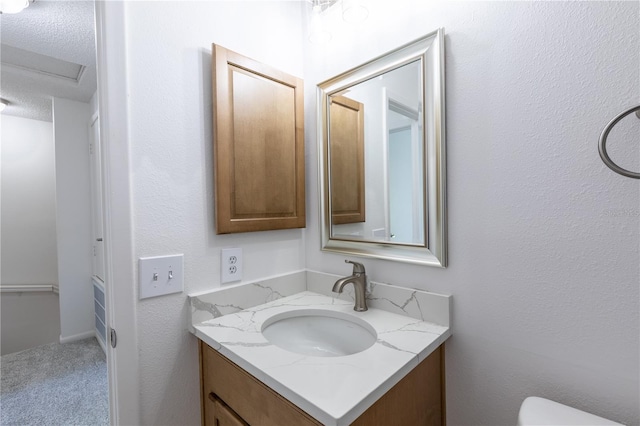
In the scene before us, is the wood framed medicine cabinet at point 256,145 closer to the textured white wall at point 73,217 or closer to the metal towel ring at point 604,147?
the metal towel ring at point 604,147

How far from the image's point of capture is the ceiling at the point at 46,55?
1517 millimetres

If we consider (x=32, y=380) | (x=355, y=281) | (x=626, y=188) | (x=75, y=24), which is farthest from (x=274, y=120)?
(x=32, y=380)

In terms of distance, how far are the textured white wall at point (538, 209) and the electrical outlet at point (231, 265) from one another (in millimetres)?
654

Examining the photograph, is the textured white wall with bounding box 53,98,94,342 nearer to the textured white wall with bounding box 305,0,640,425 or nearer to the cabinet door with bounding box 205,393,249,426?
the cabinet door with bounding box 205,393,249,426

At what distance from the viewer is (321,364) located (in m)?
0.72

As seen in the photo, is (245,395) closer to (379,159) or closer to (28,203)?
Answer: (379,159)

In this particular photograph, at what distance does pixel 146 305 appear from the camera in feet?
2.98

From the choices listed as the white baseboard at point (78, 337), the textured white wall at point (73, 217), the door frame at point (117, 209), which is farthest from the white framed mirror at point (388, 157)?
the white baseboard at point (78, 337)

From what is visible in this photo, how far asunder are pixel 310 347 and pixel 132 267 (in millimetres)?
643

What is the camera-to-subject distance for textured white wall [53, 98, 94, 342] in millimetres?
2635

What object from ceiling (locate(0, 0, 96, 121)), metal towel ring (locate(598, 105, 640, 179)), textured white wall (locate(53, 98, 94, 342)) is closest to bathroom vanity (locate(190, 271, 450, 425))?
metal towel ring (locate(598, 105, 640, 179))

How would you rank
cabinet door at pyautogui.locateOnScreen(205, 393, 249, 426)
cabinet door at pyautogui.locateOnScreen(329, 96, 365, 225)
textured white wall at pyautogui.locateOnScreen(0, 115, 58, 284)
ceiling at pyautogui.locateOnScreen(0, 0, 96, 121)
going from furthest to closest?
1. textured white wall at pyautogui.locateOnScreen(0, 115, 58, 284)
2. ceiling at pyautogui.locateOnScreen(0, 0, 96, 121)
3. cabinet door at pyautogui.locateOnScreen(329, 96, 365, 225)
4. cabinet door at pyautogui.locateOnScreen(205, 393, 249, 426)

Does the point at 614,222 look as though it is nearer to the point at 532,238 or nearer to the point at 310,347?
the point at 532,238

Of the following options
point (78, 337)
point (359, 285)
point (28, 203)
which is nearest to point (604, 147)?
point (359, 285)
